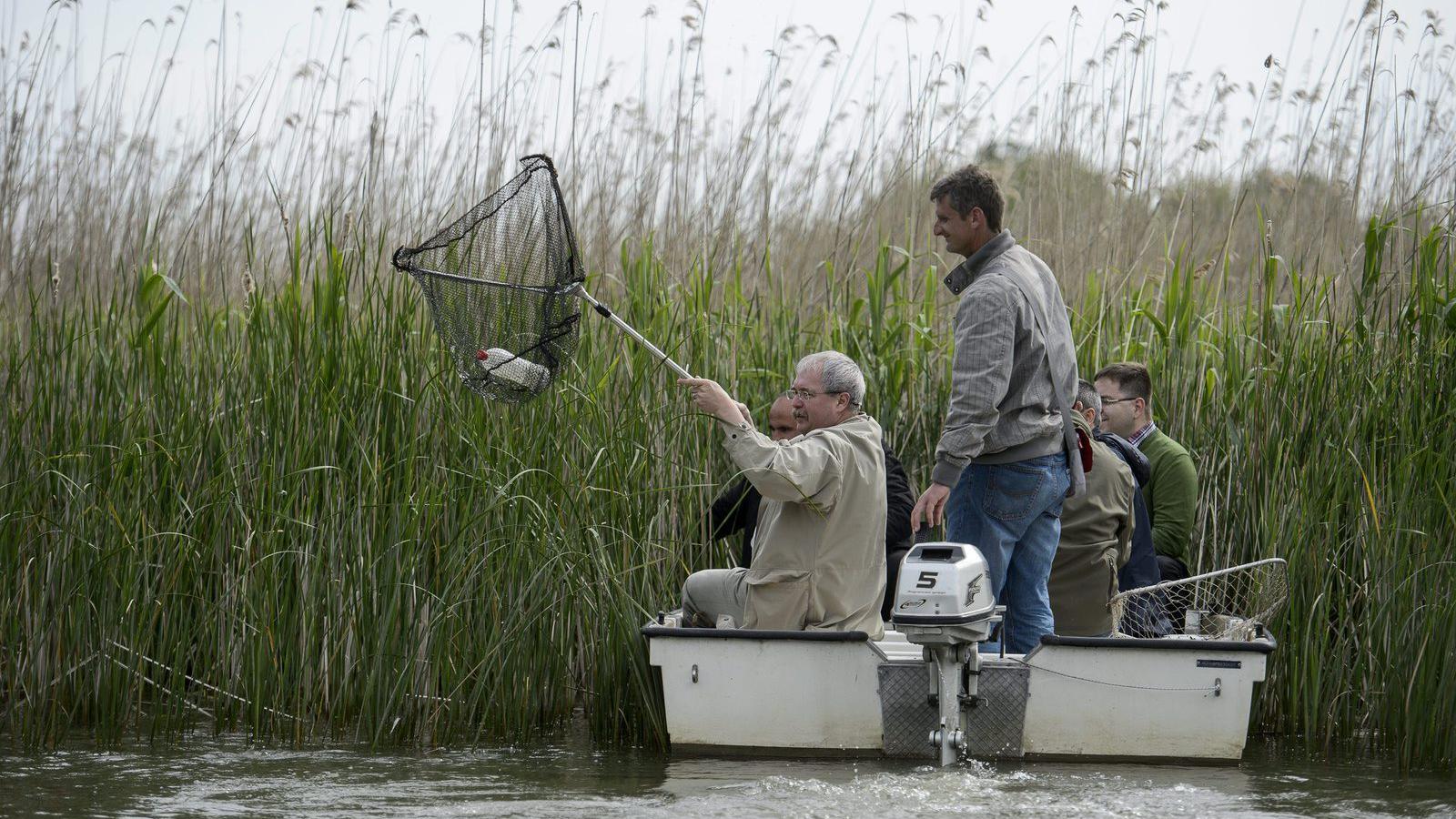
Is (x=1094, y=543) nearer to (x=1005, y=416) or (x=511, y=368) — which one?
(x=1005, y=416)

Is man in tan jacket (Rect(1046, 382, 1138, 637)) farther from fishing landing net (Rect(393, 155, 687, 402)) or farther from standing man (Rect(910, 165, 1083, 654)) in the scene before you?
fishing landing net (Rect(393, 155, 687, 402))

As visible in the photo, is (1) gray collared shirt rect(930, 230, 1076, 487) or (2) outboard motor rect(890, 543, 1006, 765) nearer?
(2) outboard motor rect(890, 543, 1006, 765)

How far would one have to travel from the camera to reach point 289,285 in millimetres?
5254

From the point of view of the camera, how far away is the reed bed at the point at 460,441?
482cm

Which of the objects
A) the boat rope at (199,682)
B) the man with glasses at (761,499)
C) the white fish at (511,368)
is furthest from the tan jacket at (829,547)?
the boat rope at (199,682)

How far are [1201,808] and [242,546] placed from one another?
3095mm

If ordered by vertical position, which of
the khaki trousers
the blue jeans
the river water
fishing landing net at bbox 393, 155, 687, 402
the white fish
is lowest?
the river water

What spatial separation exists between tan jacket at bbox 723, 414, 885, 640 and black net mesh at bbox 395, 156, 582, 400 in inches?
32.9

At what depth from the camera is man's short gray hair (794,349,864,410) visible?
4.73 metres

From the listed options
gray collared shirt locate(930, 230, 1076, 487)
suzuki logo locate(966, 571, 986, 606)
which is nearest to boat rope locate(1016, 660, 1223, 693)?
suzuki logo locate(966, 571, 986, 606)

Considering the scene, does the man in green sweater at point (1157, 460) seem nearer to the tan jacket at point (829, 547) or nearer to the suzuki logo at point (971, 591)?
the tan jacket at point (829, 547)

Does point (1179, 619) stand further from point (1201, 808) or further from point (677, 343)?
point (677, 343)

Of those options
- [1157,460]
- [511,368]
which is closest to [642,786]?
[511,368]

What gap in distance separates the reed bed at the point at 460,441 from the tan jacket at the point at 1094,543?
2.07 ft
